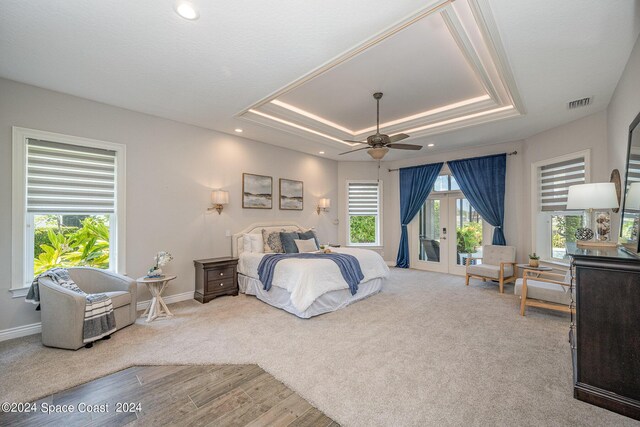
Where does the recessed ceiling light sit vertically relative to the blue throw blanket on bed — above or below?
above

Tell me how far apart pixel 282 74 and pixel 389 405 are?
322cm

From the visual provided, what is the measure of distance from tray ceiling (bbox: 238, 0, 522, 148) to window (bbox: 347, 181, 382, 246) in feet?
6.75

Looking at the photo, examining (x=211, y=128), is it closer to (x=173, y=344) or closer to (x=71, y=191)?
(x=71, y=191)

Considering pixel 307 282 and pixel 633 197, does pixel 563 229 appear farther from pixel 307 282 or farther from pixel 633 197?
pixel 307 282

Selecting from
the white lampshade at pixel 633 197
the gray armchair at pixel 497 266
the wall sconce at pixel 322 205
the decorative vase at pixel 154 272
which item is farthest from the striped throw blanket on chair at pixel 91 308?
the gray armchair at pixel 497 266

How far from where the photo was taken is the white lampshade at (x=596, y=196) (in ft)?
9.11

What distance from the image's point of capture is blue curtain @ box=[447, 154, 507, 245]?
5680 mm

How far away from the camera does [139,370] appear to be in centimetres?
246

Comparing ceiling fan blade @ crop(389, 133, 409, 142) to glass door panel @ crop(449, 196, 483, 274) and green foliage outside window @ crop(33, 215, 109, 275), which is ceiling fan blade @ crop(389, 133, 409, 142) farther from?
green foliage outside window @ crop(33, 215, 109, 275)

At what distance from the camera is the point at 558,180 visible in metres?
4.74

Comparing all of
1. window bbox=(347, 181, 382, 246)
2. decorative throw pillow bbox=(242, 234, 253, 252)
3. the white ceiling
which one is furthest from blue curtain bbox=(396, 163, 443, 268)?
decorative throw pillow bbox=(242, 234, 253, 252)

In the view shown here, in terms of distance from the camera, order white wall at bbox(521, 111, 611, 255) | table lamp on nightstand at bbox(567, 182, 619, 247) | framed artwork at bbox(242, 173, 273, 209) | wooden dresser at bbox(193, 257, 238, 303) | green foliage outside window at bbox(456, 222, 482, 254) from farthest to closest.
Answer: green foliage outside window at bbox(456, 222, 482, 254), framed artwork at bbox(242, 173, 273, 209), wooden dresser at bbox(193, 257, 238, 303), white wall at bbox(521, 111, 611, 255), table lamp on nightstand at bbox(567, 182, 619, 247)

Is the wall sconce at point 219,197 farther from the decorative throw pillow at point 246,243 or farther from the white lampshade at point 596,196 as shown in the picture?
the white lampshade at point 596,196

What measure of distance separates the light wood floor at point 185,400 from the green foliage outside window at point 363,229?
17.6ft
